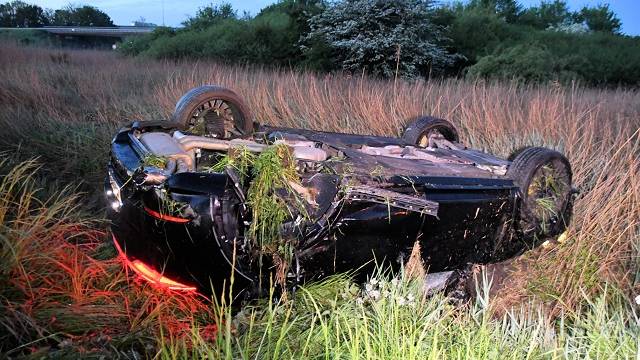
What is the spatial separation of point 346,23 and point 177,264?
48.8 feet

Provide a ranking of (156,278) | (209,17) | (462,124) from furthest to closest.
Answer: (209,17)
(462,124)
(156,278)

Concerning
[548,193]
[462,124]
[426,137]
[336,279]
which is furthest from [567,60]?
[336,279]

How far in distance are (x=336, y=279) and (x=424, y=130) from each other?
7.69 feet

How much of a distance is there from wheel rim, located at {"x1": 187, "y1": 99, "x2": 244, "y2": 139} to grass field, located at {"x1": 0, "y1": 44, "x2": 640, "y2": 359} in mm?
1077

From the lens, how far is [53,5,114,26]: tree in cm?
5612

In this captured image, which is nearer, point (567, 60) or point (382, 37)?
point (382, 37)

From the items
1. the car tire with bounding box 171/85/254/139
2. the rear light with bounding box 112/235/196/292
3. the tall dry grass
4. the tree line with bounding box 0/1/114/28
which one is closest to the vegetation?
the tall dry grass

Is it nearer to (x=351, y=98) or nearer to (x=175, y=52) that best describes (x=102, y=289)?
(x=351, y=98)

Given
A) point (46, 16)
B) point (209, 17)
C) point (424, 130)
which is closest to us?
point (424, 130)

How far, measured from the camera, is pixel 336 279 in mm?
3000

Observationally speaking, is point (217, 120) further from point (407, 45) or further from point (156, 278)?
point (407, 45)

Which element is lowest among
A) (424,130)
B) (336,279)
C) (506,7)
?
(336,279)

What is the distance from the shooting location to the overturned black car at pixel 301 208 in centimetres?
265

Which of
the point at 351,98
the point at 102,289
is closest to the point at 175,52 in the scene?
the point at 351,98
